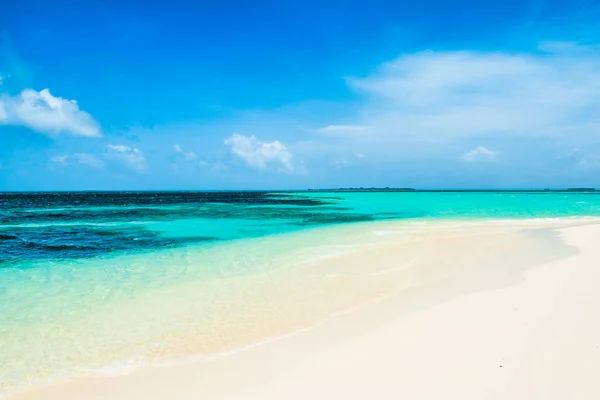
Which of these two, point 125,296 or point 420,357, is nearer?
point 420,357

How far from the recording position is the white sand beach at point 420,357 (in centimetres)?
401

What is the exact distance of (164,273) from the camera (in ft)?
32.7

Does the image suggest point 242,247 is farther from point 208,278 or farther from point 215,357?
point 215,357

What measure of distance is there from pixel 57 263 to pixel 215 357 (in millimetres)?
8952

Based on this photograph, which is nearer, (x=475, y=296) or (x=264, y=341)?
(x=264, y=341)

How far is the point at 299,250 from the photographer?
13.3m

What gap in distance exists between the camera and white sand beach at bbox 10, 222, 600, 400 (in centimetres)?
401

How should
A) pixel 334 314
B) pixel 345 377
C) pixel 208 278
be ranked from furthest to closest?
1. pixel 208 278
2. pixel 334 314
3. pixel 345 377

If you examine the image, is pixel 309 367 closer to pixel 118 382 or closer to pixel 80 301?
pixel 118 382

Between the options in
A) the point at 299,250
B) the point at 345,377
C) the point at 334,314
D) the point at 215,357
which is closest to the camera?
the point at 345,377

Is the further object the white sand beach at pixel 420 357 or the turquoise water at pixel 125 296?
the turquoise water at pixel 125 296

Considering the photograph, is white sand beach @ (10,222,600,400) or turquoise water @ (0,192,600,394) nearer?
white sand beach @ (10,222,600,400)

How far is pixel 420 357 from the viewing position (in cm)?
466

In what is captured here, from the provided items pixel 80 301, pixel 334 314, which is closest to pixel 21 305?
pixel 80 301
